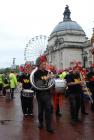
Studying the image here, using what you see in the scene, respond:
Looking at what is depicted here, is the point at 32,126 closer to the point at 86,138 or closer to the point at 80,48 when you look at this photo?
the point at 86,138

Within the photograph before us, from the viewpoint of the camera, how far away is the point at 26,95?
12.4 m

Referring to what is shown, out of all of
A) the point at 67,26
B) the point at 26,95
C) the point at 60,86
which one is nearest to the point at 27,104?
the point at 26,95

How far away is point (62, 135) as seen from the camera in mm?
9555

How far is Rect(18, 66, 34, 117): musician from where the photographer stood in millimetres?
12430

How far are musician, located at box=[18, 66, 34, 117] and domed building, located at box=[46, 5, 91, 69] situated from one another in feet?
286

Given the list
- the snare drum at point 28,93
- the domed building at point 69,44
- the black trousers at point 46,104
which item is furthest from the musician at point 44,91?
the domed building at point 69,44

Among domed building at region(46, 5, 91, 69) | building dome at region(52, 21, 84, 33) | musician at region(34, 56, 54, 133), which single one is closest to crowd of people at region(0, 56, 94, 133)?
musician at region(34, 56, 54, 133)

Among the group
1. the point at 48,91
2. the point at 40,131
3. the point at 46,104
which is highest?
the point at 48,91

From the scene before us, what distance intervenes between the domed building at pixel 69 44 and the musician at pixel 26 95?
87176 mm

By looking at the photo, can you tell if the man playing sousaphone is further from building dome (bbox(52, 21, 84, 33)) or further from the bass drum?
building dome (bbox(52, 21, 84, 33))

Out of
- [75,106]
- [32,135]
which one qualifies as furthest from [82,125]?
[32,135]

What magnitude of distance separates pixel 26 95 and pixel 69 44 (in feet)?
297

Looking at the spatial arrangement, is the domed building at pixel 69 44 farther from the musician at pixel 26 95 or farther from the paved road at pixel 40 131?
the paved road at pixel 40 131

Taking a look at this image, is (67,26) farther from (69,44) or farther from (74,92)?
(74,92)
